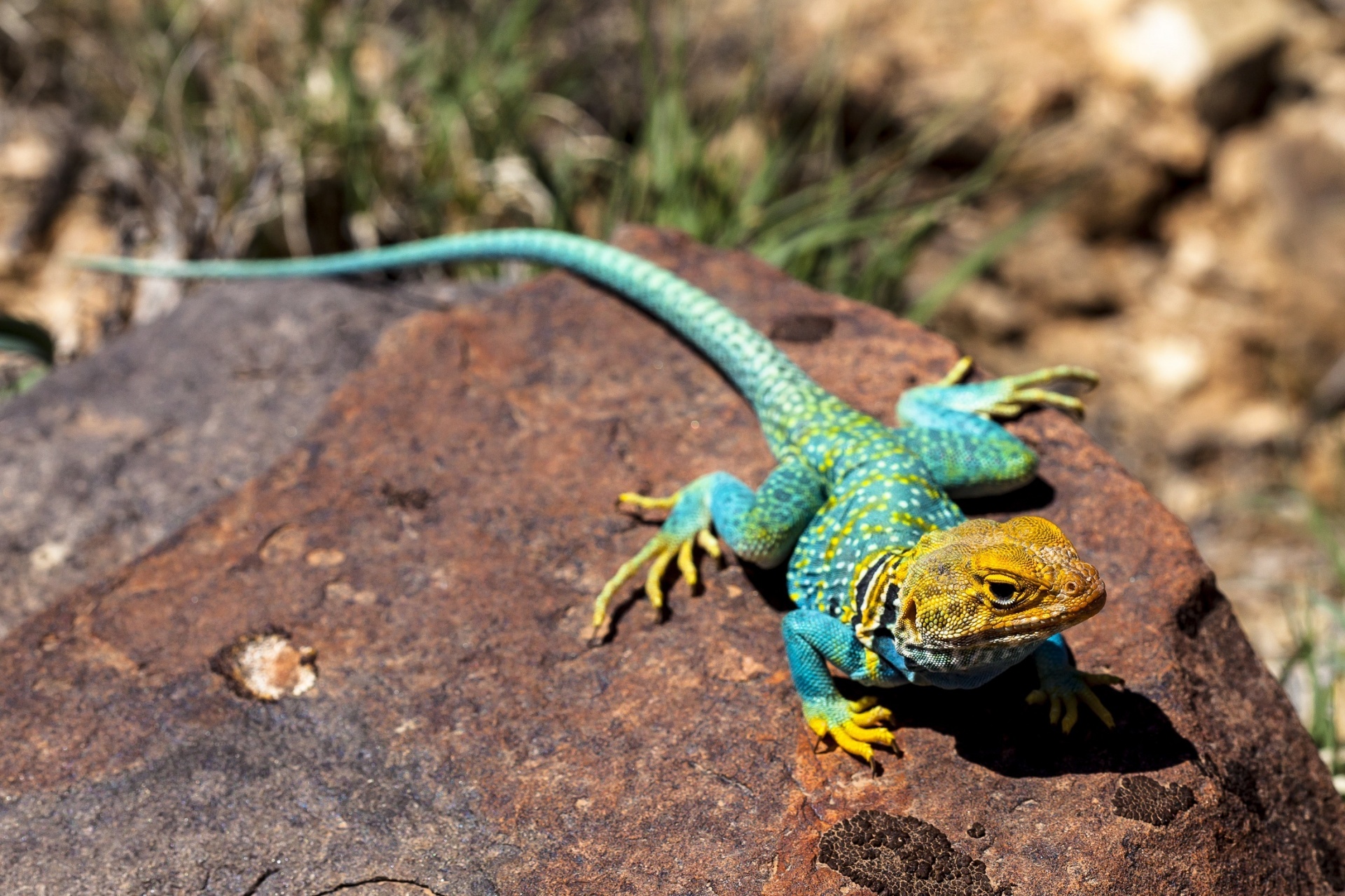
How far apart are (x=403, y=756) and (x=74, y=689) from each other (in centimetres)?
81

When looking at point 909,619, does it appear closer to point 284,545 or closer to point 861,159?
point 284,545

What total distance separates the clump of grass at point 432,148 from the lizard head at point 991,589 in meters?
2.72

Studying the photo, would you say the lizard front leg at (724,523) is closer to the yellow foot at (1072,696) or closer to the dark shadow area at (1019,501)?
the dark shadow area at (1019,501)

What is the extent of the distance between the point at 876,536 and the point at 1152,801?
77 centimetres

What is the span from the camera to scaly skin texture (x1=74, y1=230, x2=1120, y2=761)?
2.27 m

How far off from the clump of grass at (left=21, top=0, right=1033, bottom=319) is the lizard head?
107 inches

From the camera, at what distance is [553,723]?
2609mm

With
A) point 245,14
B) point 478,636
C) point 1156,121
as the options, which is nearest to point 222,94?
point 245,14

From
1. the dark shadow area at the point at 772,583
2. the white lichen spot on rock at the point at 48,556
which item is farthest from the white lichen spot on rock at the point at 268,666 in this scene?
the dark shadow area at the point at 772,583

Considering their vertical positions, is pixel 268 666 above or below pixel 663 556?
below

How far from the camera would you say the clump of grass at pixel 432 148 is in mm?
5180

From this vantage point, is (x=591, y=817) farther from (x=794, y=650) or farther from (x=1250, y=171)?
(x=1250, y=171)

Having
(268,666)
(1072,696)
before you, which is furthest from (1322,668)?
(268,666)

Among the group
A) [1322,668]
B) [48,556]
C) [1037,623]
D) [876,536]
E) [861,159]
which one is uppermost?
[1037,623]
